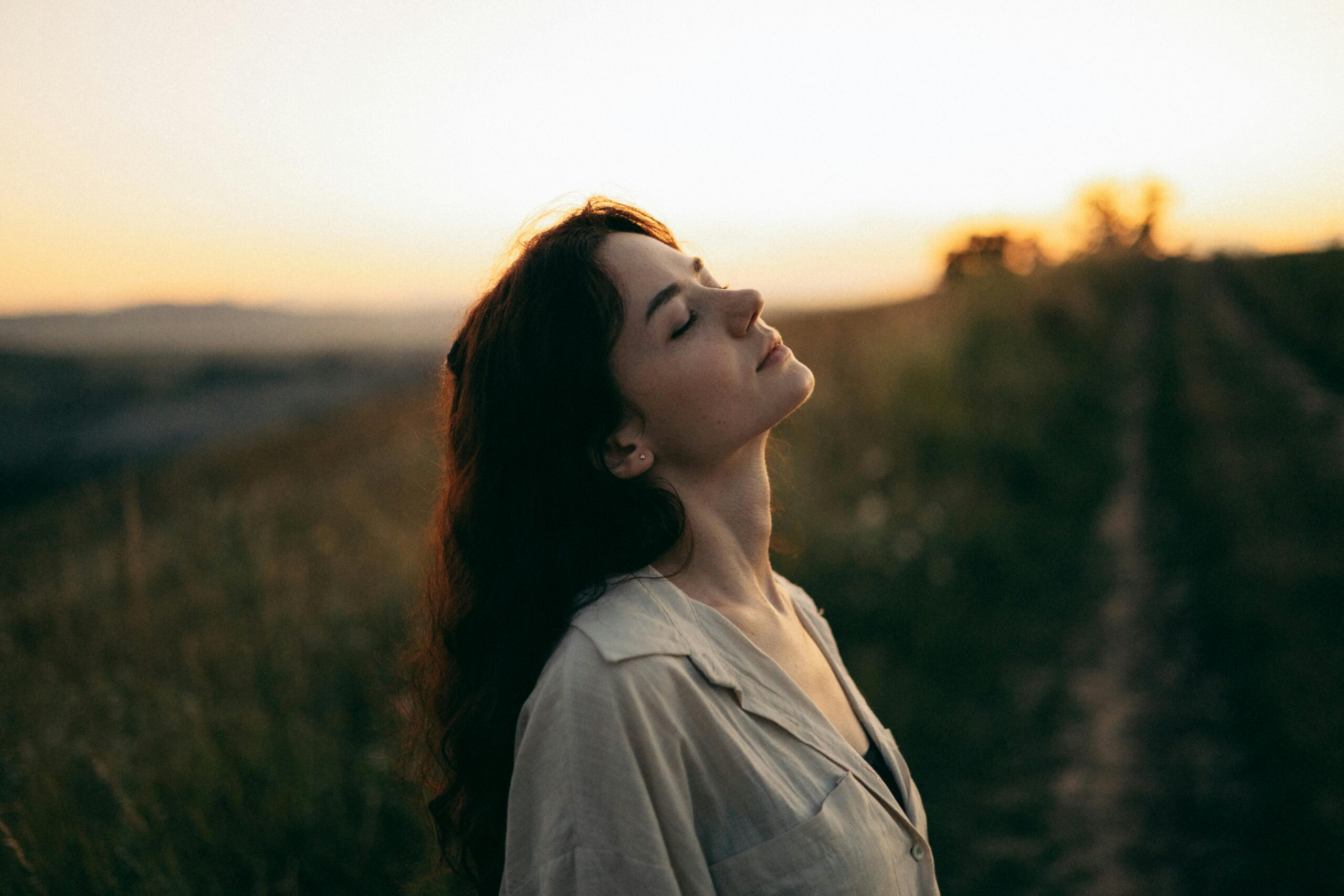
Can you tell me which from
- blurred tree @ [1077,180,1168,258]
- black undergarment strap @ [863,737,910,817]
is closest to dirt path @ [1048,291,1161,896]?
black undergarment strap @ [863,737,910,817]

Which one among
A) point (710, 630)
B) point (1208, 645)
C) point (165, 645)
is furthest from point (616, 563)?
point (1208, 645)

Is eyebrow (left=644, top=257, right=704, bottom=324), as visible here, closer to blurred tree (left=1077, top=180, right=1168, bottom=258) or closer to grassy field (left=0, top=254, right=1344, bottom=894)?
grassy field (left=0, top=254, right=1344, bottom=894)

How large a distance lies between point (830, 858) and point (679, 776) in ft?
1.00

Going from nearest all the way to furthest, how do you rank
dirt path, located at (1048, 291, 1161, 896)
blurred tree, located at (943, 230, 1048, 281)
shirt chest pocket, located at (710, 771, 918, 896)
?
shirt chest pocket, located at (710, 771, 918, 896)
dirt path, located at (1048, 291, 1161, 896)
blurred tree, located at (943, 230, 1048, 281)

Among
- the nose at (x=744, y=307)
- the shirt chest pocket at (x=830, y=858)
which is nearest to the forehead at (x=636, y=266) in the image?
the nose at (x=744, y=307)

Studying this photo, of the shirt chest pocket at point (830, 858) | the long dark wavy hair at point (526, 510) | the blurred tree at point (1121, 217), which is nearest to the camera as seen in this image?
the shirt chest pocket at point (830, 858)

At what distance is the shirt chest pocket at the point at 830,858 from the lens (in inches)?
47.9

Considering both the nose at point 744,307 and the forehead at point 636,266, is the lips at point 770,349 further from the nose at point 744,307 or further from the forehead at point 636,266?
the forehead at point 636,266

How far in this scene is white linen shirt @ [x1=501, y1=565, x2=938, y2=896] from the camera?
110cm

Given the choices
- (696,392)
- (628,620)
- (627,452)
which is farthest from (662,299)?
(628,620)

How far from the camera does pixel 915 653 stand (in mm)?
4285

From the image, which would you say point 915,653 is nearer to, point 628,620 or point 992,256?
point 628,620

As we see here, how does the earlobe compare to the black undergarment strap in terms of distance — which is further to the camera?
the black undergarment strap

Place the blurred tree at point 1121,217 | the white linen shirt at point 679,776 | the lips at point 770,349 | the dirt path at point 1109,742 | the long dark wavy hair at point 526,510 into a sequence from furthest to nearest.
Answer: the blurred tree at point 1121,217, the dirt path at point 1109,742, the lips at point 770,349, the long dark wavy hair at point 526,510, the white linen shirt at point 679,776
